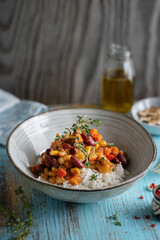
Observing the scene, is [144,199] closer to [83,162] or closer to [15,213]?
[83,162]

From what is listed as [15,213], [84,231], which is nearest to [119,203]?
[84,231]

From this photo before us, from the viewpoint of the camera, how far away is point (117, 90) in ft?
8.11

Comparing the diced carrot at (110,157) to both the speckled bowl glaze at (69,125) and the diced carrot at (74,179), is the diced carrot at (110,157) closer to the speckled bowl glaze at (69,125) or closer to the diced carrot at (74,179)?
the speckled bowl glaze at (69,125)

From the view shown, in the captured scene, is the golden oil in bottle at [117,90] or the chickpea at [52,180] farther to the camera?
the golden oil in bottle at [117,90]

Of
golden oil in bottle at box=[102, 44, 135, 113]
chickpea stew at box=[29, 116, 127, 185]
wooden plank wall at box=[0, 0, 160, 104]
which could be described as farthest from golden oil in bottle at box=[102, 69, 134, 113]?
chickpea stew at box=[29, 116, 127, 185]

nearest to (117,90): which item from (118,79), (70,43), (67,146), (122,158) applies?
(118,79)

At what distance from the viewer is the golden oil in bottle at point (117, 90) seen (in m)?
2.46

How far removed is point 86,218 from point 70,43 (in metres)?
1.71

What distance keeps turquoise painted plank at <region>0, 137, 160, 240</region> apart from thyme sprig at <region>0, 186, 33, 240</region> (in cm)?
3

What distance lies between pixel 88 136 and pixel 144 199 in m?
0.43

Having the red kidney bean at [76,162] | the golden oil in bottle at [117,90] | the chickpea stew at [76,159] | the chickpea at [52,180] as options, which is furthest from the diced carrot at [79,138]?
the golden oil in bottle at [117,90]

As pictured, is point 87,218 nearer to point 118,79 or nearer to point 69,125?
point 69,125

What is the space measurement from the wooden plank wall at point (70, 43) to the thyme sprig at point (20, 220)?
60.0 inches

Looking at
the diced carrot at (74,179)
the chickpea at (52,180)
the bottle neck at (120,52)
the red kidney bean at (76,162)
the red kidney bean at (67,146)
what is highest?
the bottle neck at (120,52)
